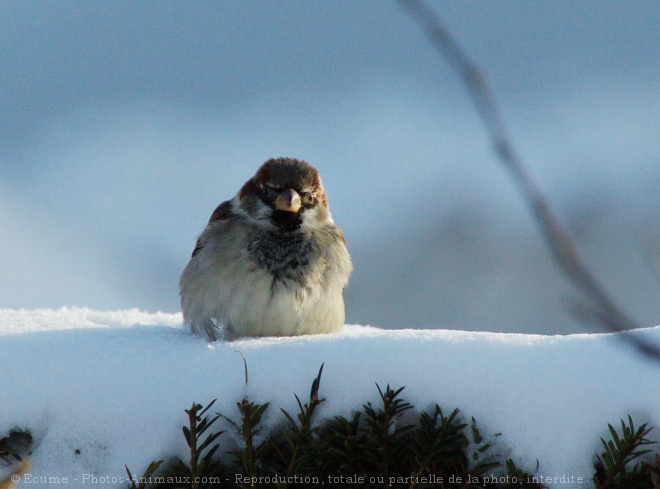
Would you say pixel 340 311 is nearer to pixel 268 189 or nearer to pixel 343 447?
pixel 268 189

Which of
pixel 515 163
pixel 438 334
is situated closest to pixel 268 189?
pixel 438 334

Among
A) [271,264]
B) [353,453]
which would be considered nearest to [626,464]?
[353,453]

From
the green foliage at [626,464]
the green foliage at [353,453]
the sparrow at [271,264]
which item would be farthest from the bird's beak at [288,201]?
the green foliage at [626,464]

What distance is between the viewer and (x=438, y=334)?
1.81m

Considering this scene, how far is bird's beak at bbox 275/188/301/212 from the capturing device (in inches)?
112

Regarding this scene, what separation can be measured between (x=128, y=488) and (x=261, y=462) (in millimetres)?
290

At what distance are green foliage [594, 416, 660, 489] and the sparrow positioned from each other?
146cm

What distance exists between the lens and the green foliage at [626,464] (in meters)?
1.36

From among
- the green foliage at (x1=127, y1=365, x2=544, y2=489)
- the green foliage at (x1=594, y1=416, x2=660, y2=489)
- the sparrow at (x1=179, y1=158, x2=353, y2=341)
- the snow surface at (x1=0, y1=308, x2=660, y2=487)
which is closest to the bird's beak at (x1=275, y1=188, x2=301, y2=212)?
the sparrow at (x1=179, y1=158, x2=353, y2=341)

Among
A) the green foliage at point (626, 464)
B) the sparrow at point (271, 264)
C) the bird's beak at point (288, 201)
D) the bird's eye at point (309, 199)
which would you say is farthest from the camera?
the bird's eye at point (309, 199)

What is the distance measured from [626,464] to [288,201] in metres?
1.74

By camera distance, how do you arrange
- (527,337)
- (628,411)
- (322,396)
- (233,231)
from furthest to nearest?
(233,231), (527,337), (322,396), (628,411)

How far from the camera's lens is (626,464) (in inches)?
54.8

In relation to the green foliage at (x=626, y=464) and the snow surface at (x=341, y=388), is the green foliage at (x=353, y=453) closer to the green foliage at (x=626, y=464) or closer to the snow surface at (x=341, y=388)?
the snow surface at (x=341, y=388)
